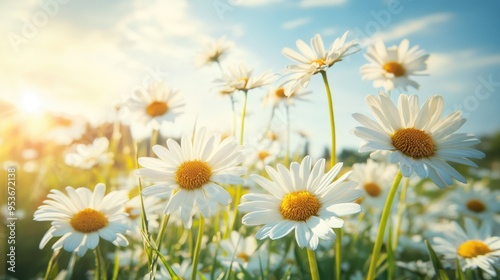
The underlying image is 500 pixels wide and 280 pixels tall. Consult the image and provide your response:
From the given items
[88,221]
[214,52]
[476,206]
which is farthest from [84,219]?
[476,206]

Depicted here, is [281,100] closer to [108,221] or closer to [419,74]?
[419,74]

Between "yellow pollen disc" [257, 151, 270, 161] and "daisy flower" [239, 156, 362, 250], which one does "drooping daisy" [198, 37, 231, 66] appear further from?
"daisy flower" [239, 156, 362, 250]

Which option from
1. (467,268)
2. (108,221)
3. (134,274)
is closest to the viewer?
(108,221)

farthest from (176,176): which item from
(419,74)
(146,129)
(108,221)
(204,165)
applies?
(419,74)

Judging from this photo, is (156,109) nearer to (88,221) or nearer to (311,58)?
(88,221)

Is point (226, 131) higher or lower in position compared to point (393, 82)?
lower

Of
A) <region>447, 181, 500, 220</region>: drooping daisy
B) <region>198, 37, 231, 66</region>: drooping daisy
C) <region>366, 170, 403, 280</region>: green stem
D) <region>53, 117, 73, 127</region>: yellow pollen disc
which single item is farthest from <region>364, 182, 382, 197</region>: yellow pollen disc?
<region>53, 117, 73, 127</region>: yellow pollen disc

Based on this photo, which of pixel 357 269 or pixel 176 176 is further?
pixel 357 269

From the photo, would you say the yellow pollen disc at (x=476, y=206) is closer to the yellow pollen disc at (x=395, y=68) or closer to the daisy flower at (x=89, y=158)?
the yellow pollen disc at (x=395, y=68)

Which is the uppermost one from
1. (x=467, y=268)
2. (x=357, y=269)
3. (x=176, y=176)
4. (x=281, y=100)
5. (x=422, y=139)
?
(x=281, y=100)
